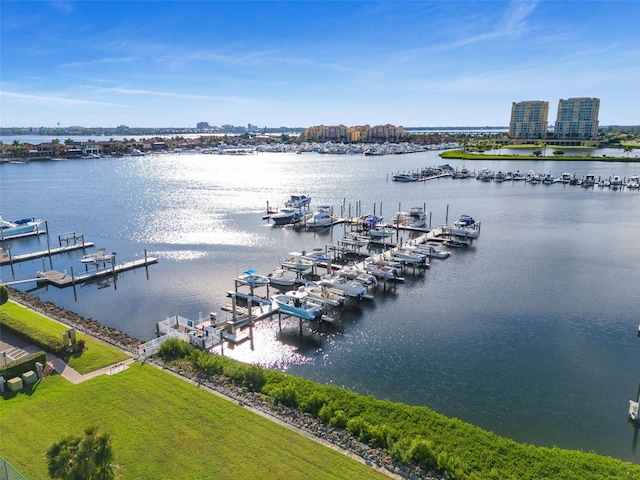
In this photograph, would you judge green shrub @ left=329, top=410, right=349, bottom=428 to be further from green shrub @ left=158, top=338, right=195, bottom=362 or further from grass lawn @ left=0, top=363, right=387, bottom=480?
green shrub @ left=158, top=338, right=195, bottom=362

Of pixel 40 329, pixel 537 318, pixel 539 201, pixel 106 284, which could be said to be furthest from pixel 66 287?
pixel 539 201

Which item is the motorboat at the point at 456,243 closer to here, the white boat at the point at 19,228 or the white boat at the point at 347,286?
the white boat at the point at 347,286

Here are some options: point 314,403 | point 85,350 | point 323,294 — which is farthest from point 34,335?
point 323,294

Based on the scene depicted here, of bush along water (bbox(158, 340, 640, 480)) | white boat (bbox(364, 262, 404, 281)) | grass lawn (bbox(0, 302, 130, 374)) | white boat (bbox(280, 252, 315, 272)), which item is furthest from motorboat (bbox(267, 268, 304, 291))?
bush along water (bbox(158, 340, 640, 480))

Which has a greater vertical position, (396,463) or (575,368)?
(396,463)

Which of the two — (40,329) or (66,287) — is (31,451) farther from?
(66,287)

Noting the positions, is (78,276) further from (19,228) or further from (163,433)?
(163,433)

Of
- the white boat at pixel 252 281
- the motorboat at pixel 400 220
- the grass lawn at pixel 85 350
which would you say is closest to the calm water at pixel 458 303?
the white boat at pixel 252 281
